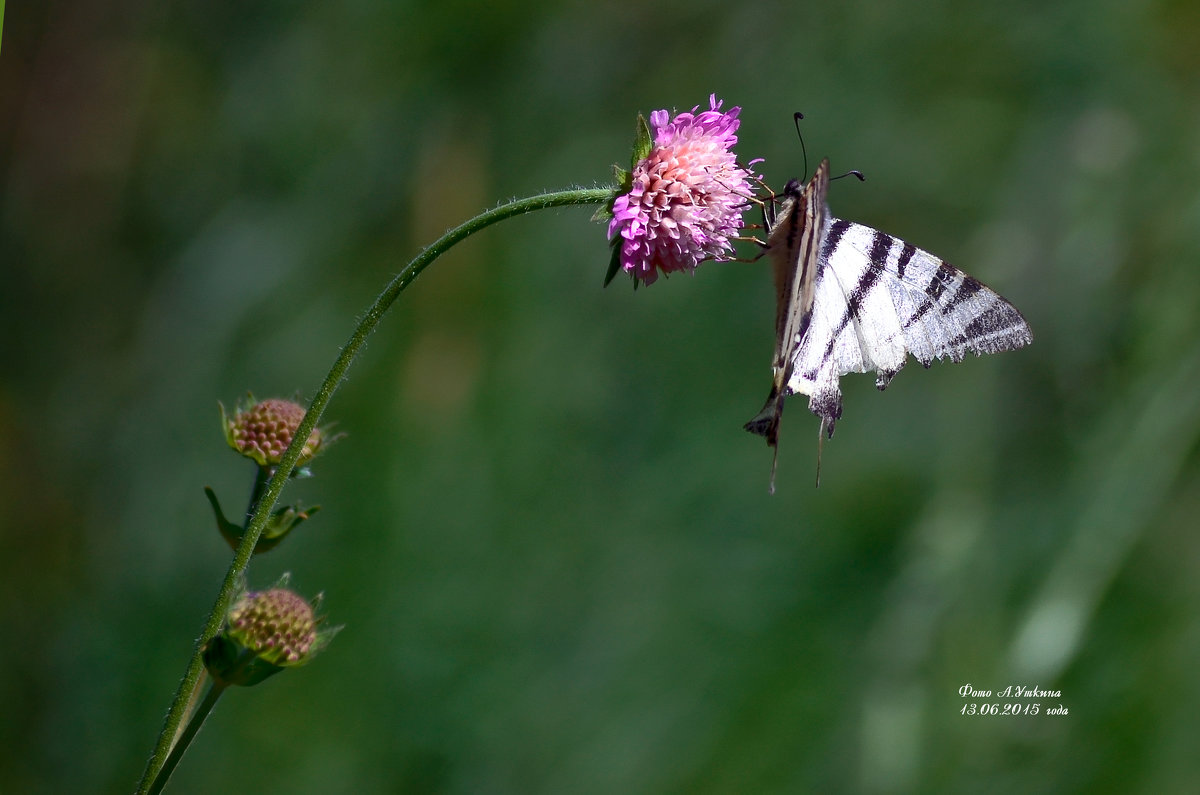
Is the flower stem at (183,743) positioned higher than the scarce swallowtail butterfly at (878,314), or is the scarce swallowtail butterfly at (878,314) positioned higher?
the scarce swallowtail butterfly at (878,314)

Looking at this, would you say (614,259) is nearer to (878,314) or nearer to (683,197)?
(683,197)

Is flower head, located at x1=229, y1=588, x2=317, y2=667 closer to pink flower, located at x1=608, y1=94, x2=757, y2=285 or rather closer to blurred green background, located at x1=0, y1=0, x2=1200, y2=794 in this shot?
pink flower, located at x1=608, y1=94, x2=757, y2=285

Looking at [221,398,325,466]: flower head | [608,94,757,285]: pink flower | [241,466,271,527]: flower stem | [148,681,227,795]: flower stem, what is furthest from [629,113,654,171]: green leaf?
[148,681,227,795]: flower stem

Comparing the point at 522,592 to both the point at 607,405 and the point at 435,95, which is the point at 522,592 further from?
the point at 435,95

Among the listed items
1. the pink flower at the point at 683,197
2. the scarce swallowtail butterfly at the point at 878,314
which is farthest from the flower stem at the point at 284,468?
the scarce swallowtail butterfly at the point at 878,314

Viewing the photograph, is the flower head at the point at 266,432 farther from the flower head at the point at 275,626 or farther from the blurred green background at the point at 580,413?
the blurred green background at the point at 580,413

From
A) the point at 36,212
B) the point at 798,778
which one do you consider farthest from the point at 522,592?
the point at 36,212

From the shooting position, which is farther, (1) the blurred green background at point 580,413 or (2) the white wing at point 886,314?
(1) the blurred green background at point 580,413
